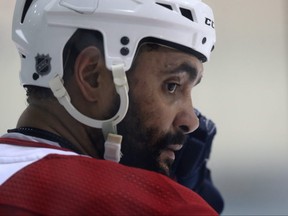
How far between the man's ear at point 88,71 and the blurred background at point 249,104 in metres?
1.58

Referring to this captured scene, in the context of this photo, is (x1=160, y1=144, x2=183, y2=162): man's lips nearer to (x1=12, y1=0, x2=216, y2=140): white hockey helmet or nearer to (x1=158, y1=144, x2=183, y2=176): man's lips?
(x1=158, y1=144, x2=183, y2=176): man's lips

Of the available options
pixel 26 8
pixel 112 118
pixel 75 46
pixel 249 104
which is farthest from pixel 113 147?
pixel 249 104

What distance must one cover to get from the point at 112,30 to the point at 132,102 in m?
0.12

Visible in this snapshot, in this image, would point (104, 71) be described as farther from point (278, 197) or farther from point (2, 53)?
Answer: point (278, 197)

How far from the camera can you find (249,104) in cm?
252

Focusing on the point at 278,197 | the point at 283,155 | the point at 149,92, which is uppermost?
the point at 149,92

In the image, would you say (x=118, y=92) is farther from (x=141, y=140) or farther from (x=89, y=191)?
(x=89, y=191)

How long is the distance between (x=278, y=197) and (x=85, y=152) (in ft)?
5.95

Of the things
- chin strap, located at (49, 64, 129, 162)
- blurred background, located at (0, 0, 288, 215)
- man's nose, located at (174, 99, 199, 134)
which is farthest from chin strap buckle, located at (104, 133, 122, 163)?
blurred background, located at (0, 0, 288, 215)

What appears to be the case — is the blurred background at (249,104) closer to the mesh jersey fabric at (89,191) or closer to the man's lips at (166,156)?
the man's lips at (166,156)

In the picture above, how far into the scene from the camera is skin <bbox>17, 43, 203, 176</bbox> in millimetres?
906

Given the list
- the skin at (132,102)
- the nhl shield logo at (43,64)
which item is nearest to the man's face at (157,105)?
the skin at (132,102)

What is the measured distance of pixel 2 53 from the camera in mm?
2072

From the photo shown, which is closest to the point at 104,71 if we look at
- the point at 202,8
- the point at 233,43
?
the point at 202,8
